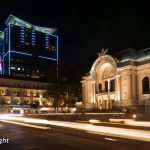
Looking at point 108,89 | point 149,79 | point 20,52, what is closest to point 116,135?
point 149,79

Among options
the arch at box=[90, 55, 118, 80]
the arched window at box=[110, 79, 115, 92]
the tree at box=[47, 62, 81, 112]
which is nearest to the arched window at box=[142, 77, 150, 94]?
the arch at box=[90, 55, 118, 80]

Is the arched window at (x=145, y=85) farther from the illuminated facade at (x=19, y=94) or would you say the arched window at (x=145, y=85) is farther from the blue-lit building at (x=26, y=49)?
the blue-lit building at (x=26, y=49)

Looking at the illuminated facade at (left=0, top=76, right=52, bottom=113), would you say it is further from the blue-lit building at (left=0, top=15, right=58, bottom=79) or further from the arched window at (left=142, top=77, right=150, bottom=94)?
the arched window at (left=142, top=77, right=150, bottom=94)

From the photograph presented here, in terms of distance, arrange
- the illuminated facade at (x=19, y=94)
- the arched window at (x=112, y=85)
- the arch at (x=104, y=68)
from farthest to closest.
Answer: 1. the illuminated facade at (x=19, y=94)
2. the arched window at (x=112, y=85)
3. the arch at (x=104, y=68)

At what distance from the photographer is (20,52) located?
16262cm

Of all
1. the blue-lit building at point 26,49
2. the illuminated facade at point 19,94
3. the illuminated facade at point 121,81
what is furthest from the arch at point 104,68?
the blue-lit building at point 26,49

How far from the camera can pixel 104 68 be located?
82.1m

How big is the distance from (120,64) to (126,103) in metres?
10.1

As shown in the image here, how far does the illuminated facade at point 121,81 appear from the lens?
70938 mm

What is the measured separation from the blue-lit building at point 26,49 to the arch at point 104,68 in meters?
66.9

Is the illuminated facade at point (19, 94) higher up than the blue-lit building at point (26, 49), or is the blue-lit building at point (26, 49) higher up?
the blue-lit building at point (26, 49)

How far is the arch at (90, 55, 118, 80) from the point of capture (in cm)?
7726

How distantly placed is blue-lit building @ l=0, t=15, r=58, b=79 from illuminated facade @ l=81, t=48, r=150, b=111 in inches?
2633

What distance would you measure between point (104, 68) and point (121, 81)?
28.4ft
